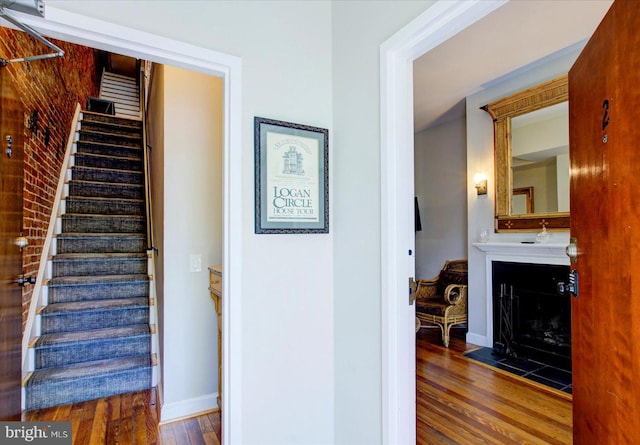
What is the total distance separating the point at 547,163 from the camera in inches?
135

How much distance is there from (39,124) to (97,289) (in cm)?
154

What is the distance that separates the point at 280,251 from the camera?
172 cm

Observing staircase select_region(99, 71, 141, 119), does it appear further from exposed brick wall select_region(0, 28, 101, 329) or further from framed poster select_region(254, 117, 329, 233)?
framed poster select_region(254, 117, 329, 233)

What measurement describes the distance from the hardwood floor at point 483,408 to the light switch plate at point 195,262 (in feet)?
6.04

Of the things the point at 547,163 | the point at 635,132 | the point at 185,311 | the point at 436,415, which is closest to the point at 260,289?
the point at 185,311

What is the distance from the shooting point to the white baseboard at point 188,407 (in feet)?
7.75

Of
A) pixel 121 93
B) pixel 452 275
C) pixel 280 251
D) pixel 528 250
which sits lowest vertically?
pixel 452 275

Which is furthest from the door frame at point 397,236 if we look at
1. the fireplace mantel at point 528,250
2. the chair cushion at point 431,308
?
the chair cushion at point 431,308

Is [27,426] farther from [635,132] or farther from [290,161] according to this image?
[635,132]

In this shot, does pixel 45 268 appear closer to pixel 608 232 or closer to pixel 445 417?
pixel 445 417

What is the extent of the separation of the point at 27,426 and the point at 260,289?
1581 mm

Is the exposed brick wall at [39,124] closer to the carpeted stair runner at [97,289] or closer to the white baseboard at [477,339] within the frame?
the carpeted stair runner at [97,289]

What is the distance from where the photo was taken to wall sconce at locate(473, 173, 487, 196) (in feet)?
13.2

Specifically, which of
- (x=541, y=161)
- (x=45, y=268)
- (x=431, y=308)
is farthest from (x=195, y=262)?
(x=541, y=161)
